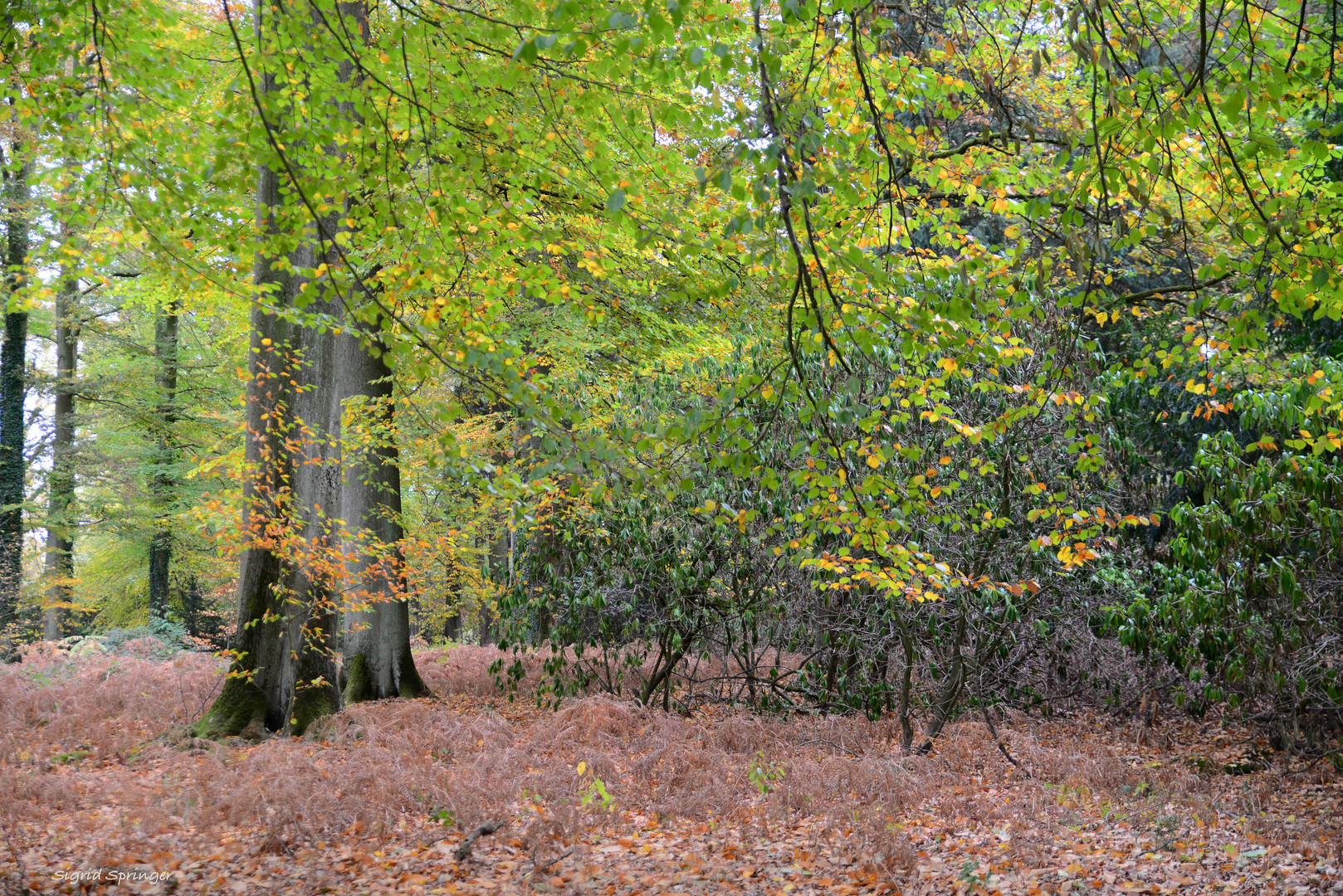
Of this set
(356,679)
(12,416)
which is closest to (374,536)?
(356,679)

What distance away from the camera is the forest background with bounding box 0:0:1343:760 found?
13.3ft

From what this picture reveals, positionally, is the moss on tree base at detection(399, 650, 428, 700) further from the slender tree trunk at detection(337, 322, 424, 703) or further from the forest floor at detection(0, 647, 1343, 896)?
the forest floor at detection(0, 647, 1343, 896)

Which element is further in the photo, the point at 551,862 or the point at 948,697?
the point at 948,697

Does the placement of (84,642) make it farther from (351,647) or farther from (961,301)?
(961,301)

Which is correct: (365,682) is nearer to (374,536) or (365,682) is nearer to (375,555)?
(375,555)

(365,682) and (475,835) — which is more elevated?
(365,682)

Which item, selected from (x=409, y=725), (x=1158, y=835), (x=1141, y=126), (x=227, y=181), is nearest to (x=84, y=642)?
(x=409, y=725)

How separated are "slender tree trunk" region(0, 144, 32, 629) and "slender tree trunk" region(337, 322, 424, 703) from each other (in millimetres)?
8005

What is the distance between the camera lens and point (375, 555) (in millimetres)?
10852

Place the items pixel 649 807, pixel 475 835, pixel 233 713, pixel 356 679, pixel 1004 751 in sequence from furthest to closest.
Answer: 1. pixel 356 679
2. pixel 233 713
3. pixel 1004 751
4. pixel 649 807
5. pixel 475 835

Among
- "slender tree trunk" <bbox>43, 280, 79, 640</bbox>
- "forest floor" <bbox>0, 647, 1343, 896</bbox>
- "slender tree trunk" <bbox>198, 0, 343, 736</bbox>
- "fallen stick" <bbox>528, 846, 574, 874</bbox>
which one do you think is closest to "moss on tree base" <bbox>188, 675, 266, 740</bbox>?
"slender tree trunk" <bbox>198, 0, 343, 736</bbox>

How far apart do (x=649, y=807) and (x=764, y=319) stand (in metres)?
4.39

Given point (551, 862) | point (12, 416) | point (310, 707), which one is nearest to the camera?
point (551, 862)

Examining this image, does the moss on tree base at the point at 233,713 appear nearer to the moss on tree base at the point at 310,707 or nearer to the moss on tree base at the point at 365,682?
the moss on tree base at the point at 310,707
